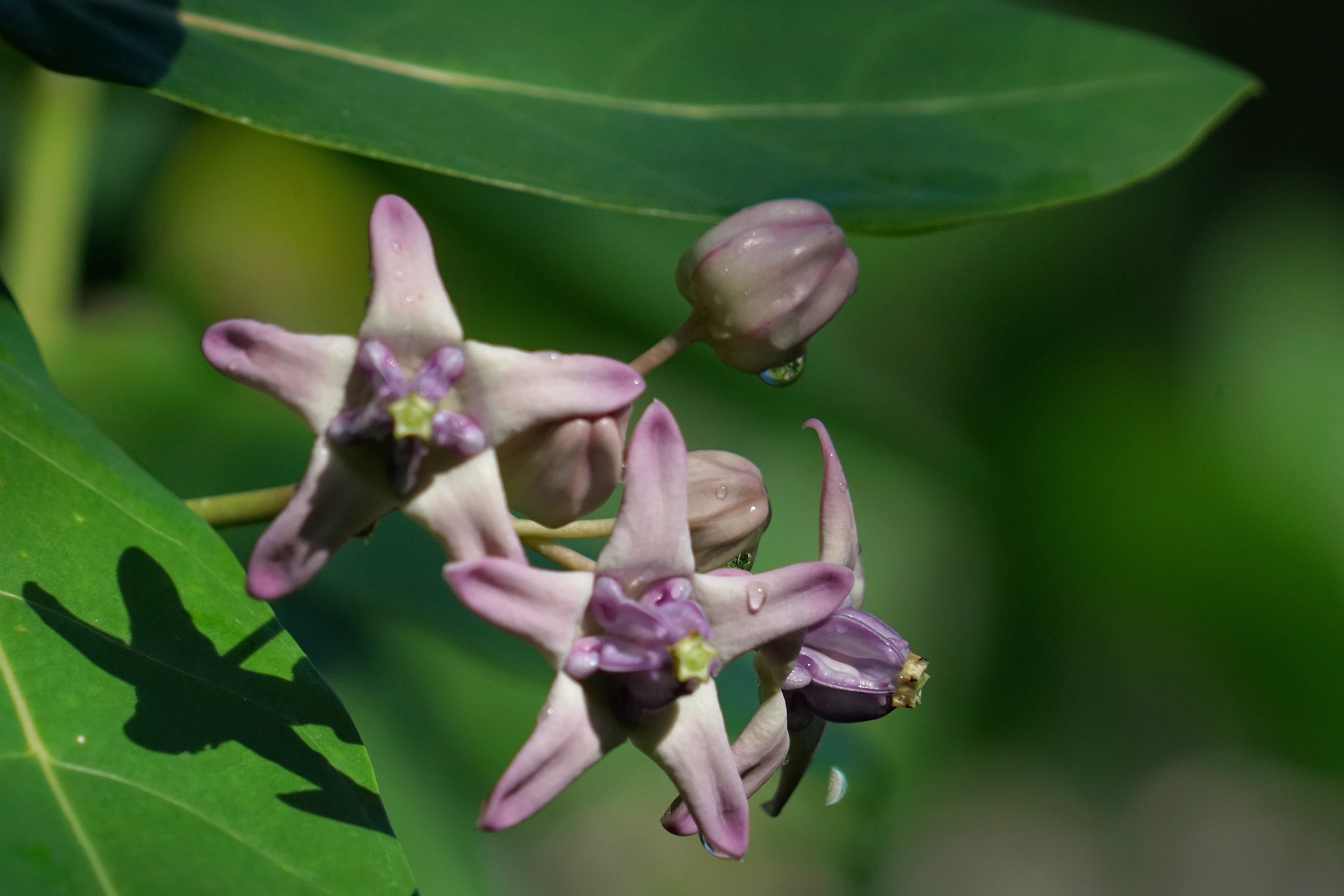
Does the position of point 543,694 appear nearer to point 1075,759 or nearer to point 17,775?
point 17,775

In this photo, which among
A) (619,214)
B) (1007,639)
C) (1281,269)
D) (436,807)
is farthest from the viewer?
(1281,269)

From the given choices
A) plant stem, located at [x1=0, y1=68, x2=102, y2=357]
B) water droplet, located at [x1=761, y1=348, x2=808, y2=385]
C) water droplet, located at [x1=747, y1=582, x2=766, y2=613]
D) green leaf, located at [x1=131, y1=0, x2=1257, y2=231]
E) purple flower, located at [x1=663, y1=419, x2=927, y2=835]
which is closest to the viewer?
water droplet, located at [x1=747, y1=582, x2=766, y2=613]

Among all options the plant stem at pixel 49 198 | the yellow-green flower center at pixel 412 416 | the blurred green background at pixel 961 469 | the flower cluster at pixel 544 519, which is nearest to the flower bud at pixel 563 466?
the flower cluster at pixel 544 519

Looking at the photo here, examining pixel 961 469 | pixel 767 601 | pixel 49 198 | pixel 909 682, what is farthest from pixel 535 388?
pixel 961 469

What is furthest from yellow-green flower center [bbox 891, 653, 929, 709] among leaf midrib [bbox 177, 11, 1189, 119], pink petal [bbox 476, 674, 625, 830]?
leaf midrib [bbox 177, 11, 1189, 119]

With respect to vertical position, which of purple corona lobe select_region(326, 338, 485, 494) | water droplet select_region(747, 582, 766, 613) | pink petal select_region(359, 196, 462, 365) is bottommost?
water droplet select_region(747, 582, 766, 613)

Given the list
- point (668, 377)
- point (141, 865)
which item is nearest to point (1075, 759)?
point (668, 377)

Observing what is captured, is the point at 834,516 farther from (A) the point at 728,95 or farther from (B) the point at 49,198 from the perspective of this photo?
(B) the point at 49,198

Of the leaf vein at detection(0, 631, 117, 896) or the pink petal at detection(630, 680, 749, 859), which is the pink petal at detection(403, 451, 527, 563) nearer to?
the pink petal at detection(630, 680, 749, 859)
